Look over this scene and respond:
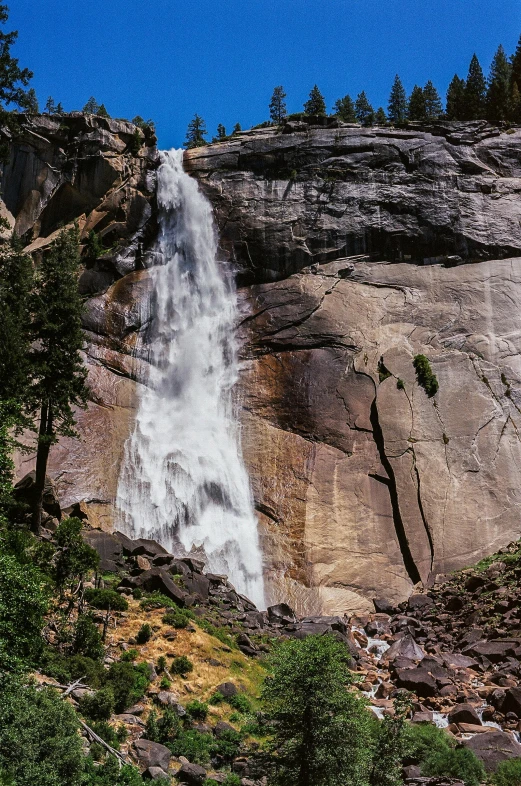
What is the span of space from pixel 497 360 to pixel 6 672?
3638 centimetres

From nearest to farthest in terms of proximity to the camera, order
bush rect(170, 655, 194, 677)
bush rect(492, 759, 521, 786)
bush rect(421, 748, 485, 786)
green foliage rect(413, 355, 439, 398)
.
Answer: bush rect(492, 759, 521, 786), bush rect(421, 748, 485, 786), bush rect(170, 655, 194, 677), green foliage rect(413, 355, 439, 398)

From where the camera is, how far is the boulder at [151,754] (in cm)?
1620

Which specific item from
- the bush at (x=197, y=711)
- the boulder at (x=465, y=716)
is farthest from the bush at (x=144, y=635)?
the boulder at (x=465, y=716)

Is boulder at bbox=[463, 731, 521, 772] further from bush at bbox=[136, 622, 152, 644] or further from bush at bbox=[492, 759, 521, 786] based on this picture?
bush at bbox=[136, 622, 152, 644]

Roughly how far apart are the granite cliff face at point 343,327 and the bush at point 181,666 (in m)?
11.6

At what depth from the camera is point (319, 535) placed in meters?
36.2

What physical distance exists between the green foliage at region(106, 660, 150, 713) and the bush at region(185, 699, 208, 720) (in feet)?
4.37

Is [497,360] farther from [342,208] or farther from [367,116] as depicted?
[367,116]

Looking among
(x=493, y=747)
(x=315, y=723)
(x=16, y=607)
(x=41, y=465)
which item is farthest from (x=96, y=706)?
(x=41, y=465)

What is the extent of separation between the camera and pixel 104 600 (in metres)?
22.8

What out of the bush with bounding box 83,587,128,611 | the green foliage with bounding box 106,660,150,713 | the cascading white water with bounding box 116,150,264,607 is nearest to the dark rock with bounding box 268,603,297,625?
the cascading white water with bounding box 116,150,264,607

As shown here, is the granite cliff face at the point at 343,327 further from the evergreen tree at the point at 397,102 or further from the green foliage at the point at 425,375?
the evergreen tree at the point at 397,102

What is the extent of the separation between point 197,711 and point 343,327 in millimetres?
27977

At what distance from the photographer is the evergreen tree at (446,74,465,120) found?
205 ft
